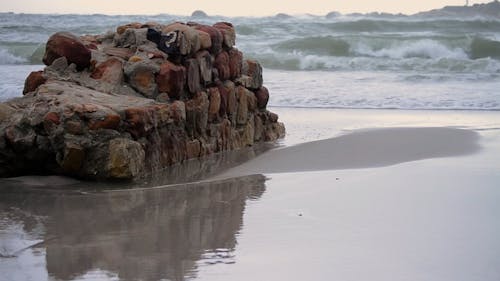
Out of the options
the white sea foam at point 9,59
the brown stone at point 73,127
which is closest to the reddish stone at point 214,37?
the brown stone at point 73,127

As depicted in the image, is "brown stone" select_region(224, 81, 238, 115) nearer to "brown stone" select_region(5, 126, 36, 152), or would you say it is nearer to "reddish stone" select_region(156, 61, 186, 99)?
"reddish stone" select_region(156, 61, 186, 99)

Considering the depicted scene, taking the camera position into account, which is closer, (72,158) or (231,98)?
(72,158)

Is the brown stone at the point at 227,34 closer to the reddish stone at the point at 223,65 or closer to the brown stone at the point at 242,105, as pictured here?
the reddish stone at the point at 223,65

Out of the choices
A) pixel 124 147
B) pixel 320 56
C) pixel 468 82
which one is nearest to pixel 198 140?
pixel 124 147

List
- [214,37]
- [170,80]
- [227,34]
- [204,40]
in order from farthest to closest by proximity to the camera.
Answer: [227,34], [214,37], [204,40], [170,80]

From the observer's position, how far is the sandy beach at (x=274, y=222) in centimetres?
338

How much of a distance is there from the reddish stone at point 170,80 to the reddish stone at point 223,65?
0.91 metres

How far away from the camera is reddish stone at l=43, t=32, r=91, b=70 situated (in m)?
5.92

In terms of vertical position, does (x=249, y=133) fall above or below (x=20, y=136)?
below

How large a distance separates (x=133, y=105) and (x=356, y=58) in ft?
46.6

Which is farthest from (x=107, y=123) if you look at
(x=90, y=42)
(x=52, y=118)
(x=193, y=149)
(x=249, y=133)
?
(x=249, y=133)

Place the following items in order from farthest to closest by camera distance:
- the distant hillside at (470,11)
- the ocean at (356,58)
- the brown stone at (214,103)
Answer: the distant hillside at (470,11), the ocean at (356,58), the brown stone at (214,103)

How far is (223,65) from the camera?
7.00 metres

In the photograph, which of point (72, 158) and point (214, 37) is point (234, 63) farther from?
point (72, 158)
